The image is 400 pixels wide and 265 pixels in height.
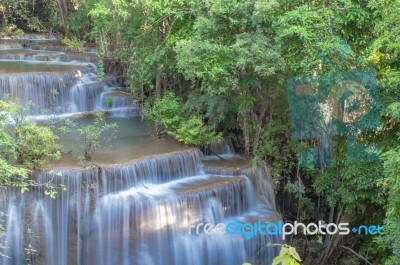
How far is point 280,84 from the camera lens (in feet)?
27.5

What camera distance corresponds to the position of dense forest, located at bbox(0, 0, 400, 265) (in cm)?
709

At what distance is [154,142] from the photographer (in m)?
9.95

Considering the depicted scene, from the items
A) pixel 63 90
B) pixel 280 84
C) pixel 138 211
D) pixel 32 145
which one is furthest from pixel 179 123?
pixel 63 90

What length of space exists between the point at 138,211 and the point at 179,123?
2614mm

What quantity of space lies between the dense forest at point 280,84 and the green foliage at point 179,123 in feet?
0.07

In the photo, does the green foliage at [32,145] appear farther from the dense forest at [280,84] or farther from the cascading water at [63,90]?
the cascading water at [63,90]

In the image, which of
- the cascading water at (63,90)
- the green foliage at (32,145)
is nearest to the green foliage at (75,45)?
the cascading water at (63,90)

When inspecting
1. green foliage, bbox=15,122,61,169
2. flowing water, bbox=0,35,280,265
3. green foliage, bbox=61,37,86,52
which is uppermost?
green foliage, bbox=61,37,86,52

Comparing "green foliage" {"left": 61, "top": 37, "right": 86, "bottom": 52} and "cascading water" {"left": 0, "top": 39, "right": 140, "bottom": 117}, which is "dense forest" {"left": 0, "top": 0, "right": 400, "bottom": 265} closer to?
"cascading water" {"left": 0, "top": 39, "right": 140, "bottom": 117}

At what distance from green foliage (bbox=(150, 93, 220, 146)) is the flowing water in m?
0.29

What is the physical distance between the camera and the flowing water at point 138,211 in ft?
25.5

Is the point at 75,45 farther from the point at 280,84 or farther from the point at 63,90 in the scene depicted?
the point at 280,84

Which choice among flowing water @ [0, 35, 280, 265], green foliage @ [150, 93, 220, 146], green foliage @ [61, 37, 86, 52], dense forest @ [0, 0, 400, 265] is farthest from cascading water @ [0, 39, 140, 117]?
flowing water @ [0, 35, 280, 265]

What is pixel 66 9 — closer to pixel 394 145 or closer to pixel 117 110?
pixel 117 110
